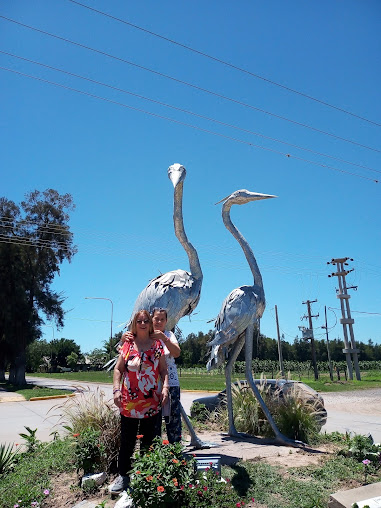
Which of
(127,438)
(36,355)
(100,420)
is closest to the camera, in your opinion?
(127,438)

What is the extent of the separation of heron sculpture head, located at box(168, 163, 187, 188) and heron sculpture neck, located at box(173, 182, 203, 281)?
0.07 m

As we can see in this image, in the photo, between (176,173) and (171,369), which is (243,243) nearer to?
(176,173)

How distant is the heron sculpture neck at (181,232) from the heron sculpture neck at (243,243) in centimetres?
89

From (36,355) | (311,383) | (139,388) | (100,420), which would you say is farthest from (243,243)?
(36,355)

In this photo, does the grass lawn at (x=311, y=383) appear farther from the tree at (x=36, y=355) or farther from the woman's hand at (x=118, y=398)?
the tree at (x=36, y=355)

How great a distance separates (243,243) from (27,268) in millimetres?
19975

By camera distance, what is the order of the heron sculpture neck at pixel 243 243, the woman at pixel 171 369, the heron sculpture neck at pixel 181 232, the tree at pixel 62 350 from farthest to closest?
the tree at pixel 62 350 < the heron sculpture neck at pixel 243 243 < the heron sculpture neck at pixel 181 232 < the woman at pixel 171 369

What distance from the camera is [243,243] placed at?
6.97 m

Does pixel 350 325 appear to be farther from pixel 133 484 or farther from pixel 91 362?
pixel 91 362

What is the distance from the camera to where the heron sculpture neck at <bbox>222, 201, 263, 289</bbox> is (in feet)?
22.4

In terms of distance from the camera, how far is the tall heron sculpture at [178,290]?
18.6 feet

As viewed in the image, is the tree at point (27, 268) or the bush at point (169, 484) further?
the tree at point (27, 268)

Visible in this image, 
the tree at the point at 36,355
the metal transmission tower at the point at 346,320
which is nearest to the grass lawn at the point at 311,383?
the metal transmission tower at the point at 346,320

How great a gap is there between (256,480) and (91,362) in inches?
2838
